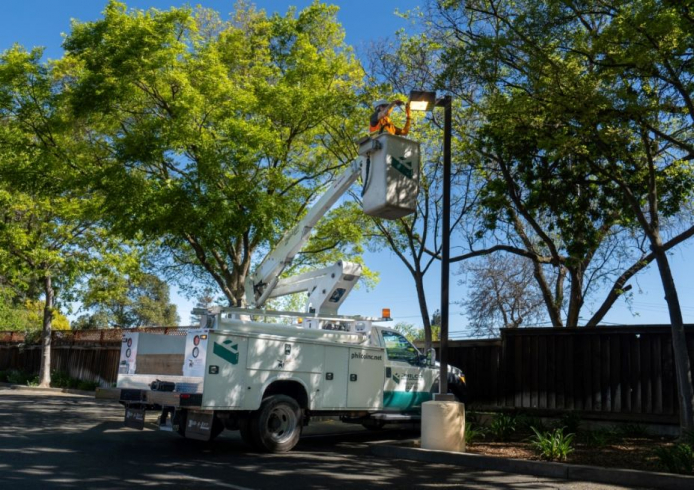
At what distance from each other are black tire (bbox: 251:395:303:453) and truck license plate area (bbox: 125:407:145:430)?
1.79 m

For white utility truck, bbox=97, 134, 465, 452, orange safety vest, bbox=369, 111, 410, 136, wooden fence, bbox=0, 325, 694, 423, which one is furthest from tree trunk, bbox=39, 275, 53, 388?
orange safety vest, bbox=369, 111, 410, 136

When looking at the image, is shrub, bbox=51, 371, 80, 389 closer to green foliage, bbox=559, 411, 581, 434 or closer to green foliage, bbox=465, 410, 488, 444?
green foliage, bbox=465, 410, 488, 444

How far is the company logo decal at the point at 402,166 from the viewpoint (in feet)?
32.3

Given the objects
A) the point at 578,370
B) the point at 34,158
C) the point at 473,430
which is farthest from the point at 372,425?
the point at 34,158

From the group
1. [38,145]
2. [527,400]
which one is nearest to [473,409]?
[527,400]

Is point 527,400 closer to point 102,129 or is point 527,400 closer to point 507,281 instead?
point 102,129

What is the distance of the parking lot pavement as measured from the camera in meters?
7.32

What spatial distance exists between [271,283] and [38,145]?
833cm

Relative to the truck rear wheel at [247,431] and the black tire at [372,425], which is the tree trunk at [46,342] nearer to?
the black tire at [372,425]

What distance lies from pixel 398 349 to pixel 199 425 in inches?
178

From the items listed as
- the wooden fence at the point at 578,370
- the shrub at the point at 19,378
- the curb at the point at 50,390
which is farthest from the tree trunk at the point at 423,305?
the shrub at the point at 19,378

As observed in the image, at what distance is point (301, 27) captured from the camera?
17.8 meters

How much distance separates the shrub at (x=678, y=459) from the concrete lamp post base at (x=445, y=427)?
9.50 ft

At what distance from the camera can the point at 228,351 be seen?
9664 millimetres
